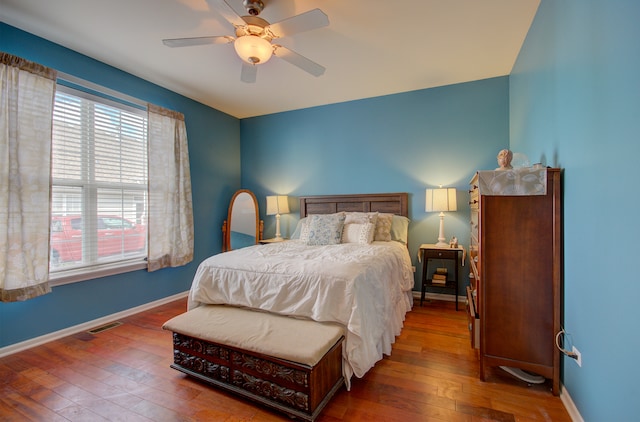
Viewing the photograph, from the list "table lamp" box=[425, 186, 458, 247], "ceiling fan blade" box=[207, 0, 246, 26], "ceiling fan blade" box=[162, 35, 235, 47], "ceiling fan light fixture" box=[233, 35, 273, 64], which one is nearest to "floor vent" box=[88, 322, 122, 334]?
"ceiling fan blade" box=[162, 35, 235, 47]

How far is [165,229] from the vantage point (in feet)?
11.5

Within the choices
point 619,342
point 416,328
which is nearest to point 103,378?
point 416,328

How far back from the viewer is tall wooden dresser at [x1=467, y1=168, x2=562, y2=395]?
171cm

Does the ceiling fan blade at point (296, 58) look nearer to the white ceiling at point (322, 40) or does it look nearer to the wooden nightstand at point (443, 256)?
the white ceiling at point (322, 40)

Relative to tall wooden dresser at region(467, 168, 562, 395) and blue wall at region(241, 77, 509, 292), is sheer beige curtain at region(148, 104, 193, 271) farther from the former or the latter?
tall wooden dresser at region(467, 168, 562, 395)

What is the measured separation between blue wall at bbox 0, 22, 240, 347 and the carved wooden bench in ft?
4.91

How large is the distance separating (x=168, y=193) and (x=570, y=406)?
4067mm

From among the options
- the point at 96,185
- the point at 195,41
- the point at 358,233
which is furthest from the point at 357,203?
the point at 96,185

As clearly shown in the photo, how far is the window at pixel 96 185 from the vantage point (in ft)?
8.57

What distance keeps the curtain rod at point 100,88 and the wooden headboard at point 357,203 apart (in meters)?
→ 2.43

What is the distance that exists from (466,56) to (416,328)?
2792mm

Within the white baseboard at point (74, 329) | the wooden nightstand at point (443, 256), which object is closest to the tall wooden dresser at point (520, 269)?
the wooden nightstand at point (443, 256)

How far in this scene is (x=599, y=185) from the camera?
4.28 ft

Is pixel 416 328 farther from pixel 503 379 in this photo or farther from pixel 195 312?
pixel 195 312
